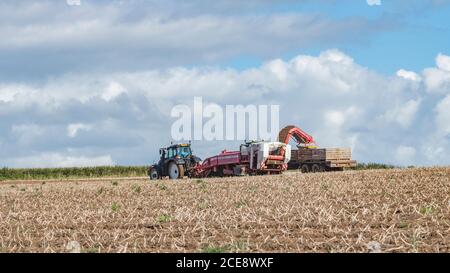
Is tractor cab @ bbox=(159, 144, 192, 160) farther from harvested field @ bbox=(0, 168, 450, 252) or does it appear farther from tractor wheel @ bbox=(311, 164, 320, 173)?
harvested field @ bbox=(0, 168, 450, 252)

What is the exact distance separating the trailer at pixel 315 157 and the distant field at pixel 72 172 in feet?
56.7

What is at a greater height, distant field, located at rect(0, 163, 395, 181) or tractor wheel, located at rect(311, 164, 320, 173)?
distant field, located at rect(0, 163, 395, 181)

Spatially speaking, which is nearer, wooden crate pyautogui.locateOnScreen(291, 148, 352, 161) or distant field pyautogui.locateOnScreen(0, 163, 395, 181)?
wooden crate pyautogui.locateOnScreen(291, 148, 352, 161)

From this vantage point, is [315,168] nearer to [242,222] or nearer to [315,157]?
[315,157]

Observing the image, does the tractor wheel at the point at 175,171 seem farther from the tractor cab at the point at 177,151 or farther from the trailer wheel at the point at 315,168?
the trailer wheel at the point at 315,168

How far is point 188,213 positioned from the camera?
60.0ft

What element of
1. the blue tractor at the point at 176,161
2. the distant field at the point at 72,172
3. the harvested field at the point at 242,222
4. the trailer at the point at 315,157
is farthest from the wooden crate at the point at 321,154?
the harvested field at the point at 242,222

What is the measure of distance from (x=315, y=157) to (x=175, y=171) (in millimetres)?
10374

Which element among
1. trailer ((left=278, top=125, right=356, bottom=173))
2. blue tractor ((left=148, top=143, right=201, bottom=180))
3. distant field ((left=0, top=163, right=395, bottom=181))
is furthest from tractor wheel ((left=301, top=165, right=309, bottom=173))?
distant field ((left=0, top=163, right=395, bottom=181))

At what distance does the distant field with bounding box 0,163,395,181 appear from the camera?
67.1 m

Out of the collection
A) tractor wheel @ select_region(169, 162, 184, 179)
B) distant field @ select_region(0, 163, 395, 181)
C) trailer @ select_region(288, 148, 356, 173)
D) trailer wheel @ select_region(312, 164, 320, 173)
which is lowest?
tractor wheel @ select_region(169, 162, 184, 179)

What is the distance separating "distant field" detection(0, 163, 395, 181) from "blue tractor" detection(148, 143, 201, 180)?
55.7 ft

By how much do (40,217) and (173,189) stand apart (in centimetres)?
1137
